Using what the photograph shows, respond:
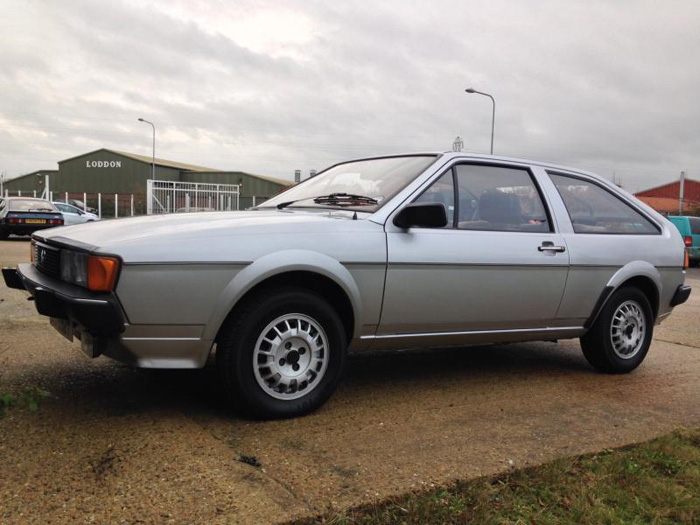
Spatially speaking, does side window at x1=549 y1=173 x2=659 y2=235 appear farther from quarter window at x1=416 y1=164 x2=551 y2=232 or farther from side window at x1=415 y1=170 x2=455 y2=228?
side window at x1=415 y1=170 x2=455 y2=228

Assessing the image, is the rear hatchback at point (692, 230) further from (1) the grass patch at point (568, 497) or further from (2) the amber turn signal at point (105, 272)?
(2) the amber turn signal at point (105, 272)

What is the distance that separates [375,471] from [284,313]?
3.15 ft

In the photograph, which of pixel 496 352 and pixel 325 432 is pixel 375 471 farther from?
pixel 496 352

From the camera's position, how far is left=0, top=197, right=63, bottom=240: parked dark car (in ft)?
61.6

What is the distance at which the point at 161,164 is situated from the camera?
60.0 m

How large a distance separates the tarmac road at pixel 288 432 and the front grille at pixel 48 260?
726mm

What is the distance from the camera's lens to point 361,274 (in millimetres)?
3582

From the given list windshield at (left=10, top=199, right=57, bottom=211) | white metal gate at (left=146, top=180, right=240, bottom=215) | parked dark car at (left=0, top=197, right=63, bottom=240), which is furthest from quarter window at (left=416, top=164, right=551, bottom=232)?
white metal gate at (left=146, top=180, right=240, bottom=215)

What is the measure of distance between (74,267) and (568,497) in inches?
99.8

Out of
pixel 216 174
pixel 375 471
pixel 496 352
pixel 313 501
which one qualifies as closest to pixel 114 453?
pixel 313 501

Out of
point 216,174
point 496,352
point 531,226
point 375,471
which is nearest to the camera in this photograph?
point 375,471

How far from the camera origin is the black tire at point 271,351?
3.23 m

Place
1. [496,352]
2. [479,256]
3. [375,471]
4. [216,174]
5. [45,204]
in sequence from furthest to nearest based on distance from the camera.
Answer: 1. [216,174]
2. [45,204]
3. [496,352]
4. [479,256]
5. [375,471]

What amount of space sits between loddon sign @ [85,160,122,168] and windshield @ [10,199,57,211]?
41.5 m
